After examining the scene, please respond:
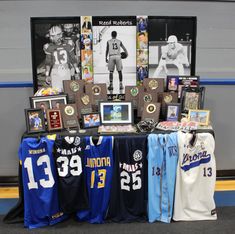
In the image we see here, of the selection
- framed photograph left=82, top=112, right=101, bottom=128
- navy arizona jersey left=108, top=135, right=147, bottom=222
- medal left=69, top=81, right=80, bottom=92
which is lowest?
navy arizona jersey left=108, top=135, right=147, bottom=222

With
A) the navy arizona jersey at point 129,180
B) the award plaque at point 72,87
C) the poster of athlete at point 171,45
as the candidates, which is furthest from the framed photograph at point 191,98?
the award plaque at point 72,87

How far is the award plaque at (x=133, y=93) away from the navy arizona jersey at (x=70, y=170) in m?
0.68

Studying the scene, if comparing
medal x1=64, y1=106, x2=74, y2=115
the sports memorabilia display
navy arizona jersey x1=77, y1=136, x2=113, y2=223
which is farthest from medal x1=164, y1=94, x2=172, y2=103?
medal x1=64, y1=106, x2=74, y2=115

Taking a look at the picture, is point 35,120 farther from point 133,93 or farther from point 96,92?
point 133,93

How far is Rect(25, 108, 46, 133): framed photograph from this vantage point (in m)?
2.59

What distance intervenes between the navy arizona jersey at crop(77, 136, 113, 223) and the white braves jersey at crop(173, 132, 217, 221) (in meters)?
0.53

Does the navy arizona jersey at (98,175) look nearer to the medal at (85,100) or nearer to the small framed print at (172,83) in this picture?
the medal at (85,100)

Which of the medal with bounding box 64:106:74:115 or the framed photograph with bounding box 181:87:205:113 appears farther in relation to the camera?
the framed photograph with bounding box 181:87:205:113

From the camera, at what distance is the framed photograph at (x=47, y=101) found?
2.71 metres

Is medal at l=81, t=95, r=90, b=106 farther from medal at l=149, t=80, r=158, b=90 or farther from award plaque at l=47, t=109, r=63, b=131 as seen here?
medal at l=149, t=80, r=158, b=90

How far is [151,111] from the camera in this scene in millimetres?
2801

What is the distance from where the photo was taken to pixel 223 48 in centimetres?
327

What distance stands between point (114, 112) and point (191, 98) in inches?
26.4

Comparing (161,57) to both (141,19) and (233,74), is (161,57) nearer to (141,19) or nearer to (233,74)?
(141,19)
